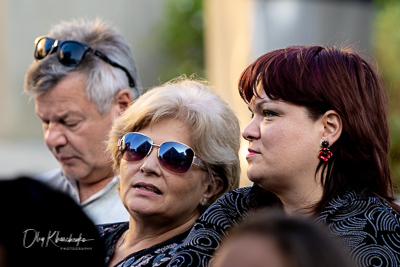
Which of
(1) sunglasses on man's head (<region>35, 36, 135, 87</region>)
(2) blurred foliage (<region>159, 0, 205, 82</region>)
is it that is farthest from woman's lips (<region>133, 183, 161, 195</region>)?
(2) blurred foliage (<region>159, 0, 205, 82</region>)

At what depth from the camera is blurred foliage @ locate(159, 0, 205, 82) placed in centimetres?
1894

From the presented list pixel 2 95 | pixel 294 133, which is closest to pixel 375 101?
pixel 294 133

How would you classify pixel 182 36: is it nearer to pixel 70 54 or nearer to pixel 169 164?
pixel 70 54

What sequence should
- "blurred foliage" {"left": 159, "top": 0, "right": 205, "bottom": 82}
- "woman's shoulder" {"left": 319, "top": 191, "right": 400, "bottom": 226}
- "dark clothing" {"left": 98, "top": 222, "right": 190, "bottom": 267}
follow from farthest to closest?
"blurred foliage" {"left": 159, "top": 0, "right": 205, "bottom": 82}
"dark clothing" {"left": 98, "top": 222, "right": 190, "bottom": 267}
"woman's shoulder" {"left": 319, "top": 191, "right": 400, "bottom": 226}

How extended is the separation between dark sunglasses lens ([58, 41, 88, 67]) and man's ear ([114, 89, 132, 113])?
280 millimetres

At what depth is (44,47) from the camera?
412cm

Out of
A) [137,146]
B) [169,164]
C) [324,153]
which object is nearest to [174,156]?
[169,164]

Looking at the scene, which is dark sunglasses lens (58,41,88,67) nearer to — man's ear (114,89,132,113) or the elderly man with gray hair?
the elderly man with gray hair

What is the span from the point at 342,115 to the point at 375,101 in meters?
0.16

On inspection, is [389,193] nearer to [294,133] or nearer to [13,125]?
[294,133]

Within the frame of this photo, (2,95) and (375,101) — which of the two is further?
(2,95)

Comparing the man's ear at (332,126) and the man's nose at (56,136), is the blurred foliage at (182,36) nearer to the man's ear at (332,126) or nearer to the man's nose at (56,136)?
the man's nose at (56,136)

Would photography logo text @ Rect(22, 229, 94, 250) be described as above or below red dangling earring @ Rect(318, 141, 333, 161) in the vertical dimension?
above

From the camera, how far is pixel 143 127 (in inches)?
132
